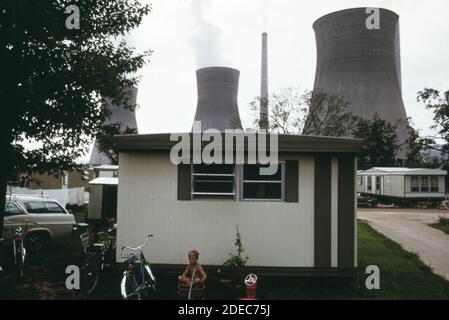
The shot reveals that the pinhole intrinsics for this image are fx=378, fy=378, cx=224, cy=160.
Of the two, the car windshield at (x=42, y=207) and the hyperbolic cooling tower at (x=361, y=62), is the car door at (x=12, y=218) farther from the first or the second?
the hyperbolic cooling tower at (x=361, y=62)

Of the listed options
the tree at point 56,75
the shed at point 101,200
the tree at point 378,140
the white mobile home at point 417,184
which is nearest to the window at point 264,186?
the tree at point 56,75

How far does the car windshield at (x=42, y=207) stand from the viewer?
1111 centimetres

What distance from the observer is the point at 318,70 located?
144 feet

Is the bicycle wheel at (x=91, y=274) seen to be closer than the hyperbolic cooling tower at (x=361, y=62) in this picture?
Yes

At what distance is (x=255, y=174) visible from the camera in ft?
25.0

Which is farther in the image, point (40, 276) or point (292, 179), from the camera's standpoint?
point (40, 276)

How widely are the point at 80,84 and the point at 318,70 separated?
3843 cm

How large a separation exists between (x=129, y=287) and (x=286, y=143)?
Answer: 379cm

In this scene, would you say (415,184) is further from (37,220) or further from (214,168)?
(37,220)

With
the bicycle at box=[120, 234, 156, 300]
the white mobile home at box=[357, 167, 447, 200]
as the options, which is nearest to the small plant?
the bicycle at box=[120, 234, 156, 300]

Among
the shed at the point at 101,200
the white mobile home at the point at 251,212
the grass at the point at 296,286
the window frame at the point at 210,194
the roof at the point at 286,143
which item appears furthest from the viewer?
the shed at the point at 101,200

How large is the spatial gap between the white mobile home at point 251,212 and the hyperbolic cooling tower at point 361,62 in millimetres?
34703
